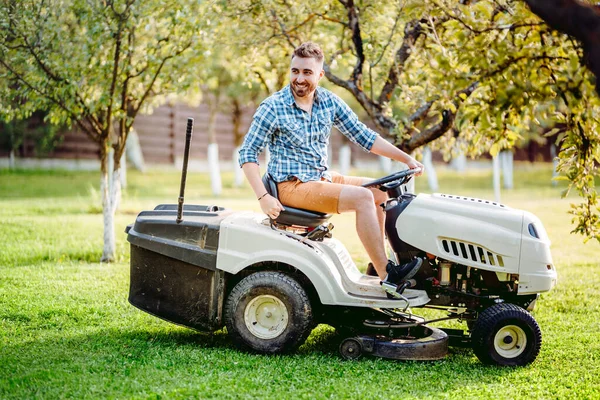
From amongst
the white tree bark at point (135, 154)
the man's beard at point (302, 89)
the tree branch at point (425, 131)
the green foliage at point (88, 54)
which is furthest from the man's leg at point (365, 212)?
the white tree bark at point (135, 154)

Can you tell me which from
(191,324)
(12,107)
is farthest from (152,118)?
(191,324)

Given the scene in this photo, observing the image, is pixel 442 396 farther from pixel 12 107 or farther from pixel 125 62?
pixel 12 107

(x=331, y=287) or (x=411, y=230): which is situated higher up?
(x=411, y=230)

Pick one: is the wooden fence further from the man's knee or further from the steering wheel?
the man's knee

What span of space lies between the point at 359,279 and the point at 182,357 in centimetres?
123

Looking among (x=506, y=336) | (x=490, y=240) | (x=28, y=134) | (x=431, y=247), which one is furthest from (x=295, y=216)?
(x=28, y=134)

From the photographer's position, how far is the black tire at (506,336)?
4480mm

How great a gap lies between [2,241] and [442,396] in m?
6.46

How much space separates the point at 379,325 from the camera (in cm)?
466

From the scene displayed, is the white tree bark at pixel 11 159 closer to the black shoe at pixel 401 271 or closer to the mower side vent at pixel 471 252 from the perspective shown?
the black shoe at pixel 401 271

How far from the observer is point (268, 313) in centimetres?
464

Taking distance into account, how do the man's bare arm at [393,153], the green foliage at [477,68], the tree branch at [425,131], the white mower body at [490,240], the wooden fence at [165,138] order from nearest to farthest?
the green foliage at [477,68] → the white mower body at [490,240] → the man's bare arm at [393,153] → the tree branch at [425,131] → the wooden fence at [165,138]

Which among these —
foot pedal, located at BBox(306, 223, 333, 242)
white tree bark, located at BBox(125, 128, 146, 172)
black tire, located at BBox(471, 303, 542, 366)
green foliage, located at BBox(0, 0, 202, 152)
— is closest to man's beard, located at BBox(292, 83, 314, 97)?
foot pedal, located at BBox(306, 223, 333, 242)

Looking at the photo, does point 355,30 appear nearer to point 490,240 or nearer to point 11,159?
point 490,240
